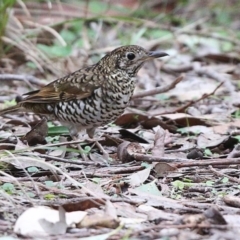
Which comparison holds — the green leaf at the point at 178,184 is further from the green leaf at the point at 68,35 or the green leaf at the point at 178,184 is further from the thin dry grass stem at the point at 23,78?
the green leaf at the point at 68,35

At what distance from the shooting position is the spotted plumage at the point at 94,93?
184 inches

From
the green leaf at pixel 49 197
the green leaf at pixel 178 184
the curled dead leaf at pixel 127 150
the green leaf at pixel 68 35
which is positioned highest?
the green leaf at pixel 68 35

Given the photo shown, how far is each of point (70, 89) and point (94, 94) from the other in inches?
9.2

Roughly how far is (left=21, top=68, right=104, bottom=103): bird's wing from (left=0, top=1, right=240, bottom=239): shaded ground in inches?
9.6

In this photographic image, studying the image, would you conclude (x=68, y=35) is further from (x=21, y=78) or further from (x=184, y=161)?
(x=184, y=161)

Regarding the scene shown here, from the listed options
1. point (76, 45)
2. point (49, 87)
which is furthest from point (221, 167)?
→ point (76, 45)

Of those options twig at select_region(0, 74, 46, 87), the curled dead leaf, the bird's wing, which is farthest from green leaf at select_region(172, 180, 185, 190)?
twig at select_region(0, 74, 46, 87)

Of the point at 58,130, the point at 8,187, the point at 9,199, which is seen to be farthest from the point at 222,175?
the point at 58,130

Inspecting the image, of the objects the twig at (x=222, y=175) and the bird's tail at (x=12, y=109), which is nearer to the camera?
the twig at (x=222, y=175)

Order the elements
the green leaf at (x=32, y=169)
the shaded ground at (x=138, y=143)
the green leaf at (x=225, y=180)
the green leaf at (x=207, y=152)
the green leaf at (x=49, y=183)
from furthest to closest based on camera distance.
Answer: the green leaf at (x=207, y=152), the green leaf at (x=32, y=169), the green leaf at (x=225, y=180), the green leaf at (x=49, y=183), the shaded ground at (x=138, y=143)

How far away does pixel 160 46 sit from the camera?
349 inches

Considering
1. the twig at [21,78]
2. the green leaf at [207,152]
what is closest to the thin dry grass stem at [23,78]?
the twig at [21,78]

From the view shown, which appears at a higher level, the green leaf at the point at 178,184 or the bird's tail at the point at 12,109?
the bird's tail at the point at 12,109

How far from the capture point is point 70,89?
4.88m
